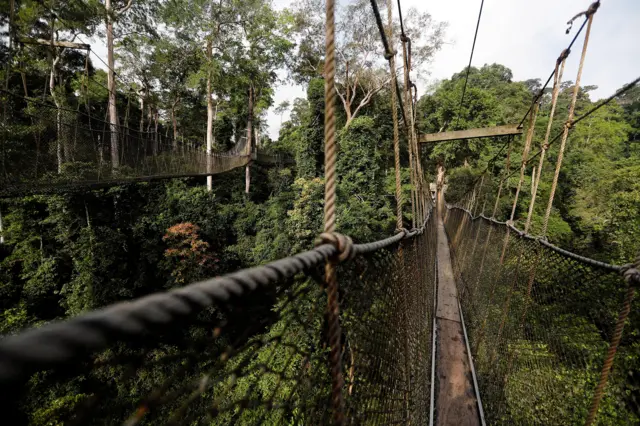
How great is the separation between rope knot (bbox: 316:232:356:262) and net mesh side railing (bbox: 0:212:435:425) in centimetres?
A: 3

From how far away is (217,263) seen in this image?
340 inches

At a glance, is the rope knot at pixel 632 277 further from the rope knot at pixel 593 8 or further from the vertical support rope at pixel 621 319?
the rope knot at pixel 593 8

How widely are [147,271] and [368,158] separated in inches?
295

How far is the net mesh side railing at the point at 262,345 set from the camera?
254 mm

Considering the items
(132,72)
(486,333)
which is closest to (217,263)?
(486,333)

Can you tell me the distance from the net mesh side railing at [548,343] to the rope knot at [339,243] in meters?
2.09

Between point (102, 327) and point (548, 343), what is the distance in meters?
2.84

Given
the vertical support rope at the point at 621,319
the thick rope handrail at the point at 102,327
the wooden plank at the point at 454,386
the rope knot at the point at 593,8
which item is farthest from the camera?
the rope knot at the point at 593,8

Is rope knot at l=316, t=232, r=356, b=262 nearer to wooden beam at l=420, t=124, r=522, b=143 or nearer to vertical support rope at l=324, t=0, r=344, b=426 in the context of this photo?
vertical support rope at l=324, t=0, r=344, b=426

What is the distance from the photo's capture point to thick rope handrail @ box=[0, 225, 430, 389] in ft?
0.70

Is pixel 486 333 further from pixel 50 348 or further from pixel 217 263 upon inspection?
pixel 217 263

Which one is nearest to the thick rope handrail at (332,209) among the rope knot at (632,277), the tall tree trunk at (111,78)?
the rope knot at (632,277)

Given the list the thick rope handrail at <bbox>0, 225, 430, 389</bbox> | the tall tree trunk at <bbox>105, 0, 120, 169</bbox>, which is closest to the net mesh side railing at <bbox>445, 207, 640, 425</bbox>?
the thick rope handrail at <bbox>0, 225, 430, 389</bbox>

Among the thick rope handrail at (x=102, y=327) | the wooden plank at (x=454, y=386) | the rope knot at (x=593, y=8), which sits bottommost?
the wooden plank at (x=454, y=386)
